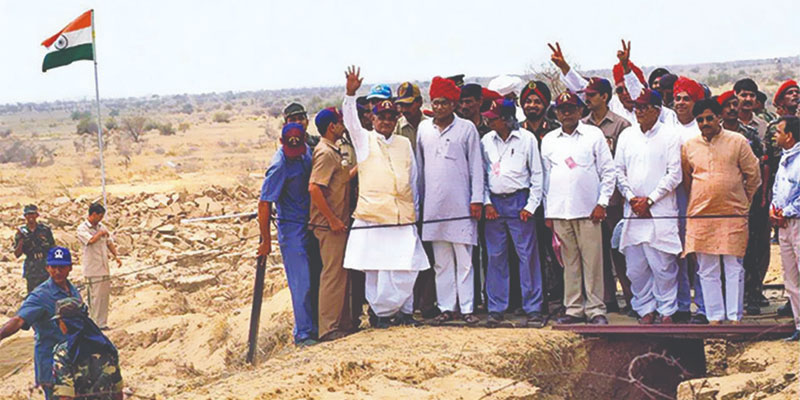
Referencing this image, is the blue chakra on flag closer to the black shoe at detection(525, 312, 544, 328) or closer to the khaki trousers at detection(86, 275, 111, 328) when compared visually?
the khaki trousers at detection(86, 275, 111, 328)

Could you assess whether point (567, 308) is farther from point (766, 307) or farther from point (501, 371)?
Answer: point (766, 307)

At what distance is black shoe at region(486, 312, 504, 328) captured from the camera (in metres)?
8.47

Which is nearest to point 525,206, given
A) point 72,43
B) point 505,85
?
point 505,85

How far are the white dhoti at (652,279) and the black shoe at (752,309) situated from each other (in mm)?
719

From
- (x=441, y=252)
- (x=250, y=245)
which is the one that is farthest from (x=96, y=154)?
(x=441, y=252)

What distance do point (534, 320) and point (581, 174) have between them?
48.7 inches

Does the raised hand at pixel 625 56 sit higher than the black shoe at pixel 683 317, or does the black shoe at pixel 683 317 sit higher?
the raised hand at pixel 625 56

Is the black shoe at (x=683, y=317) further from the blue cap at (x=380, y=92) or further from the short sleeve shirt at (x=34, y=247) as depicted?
the short sleeve shirt at (x=34, y=247)

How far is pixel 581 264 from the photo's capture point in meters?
8.43

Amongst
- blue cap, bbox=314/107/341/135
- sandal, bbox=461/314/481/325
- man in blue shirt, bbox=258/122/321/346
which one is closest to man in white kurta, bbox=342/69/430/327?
blue cap, bbox=314/107/341/135

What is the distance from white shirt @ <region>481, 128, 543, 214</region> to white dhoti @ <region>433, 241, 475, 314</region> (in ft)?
1.57

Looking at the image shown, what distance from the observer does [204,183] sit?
26.6 m

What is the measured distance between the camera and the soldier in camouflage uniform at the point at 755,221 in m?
8.46

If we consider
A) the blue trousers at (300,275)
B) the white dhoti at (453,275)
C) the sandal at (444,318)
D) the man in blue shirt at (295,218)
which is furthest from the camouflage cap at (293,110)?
the sandal at (444,318)
